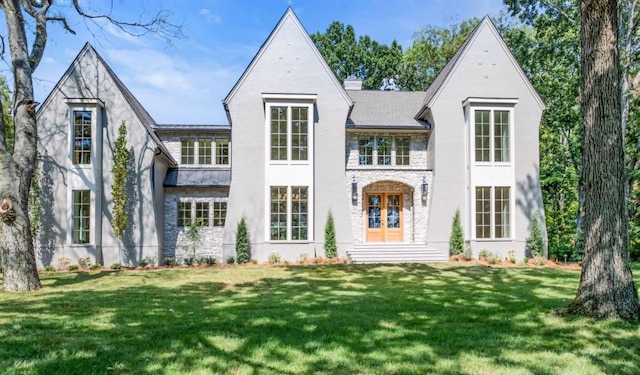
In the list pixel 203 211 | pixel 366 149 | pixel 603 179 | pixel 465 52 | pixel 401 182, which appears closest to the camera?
pixel 603 179

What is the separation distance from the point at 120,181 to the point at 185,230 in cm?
317

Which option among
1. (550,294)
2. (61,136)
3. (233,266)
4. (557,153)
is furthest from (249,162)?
(557,153)

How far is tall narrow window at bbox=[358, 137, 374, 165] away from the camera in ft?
59.0

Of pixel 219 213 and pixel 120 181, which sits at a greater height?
pixel 120 181

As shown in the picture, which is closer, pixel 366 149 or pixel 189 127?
pixel 366 149

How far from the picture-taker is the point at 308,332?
5520 mm

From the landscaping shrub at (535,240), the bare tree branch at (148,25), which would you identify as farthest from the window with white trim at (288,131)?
the landscaping shrub at (535,240)

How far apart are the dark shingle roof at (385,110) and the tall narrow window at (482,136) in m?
1.97

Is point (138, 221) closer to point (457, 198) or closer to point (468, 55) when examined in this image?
point (457, 198)

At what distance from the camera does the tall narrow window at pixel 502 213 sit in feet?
54.5

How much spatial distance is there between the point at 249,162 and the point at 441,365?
12846mm

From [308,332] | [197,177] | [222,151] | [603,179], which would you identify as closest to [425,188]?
[222,151]

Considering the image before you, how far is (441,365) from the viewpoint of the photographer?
429cm

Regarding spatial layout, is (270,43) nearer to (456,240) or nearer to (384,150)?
(384,150)
